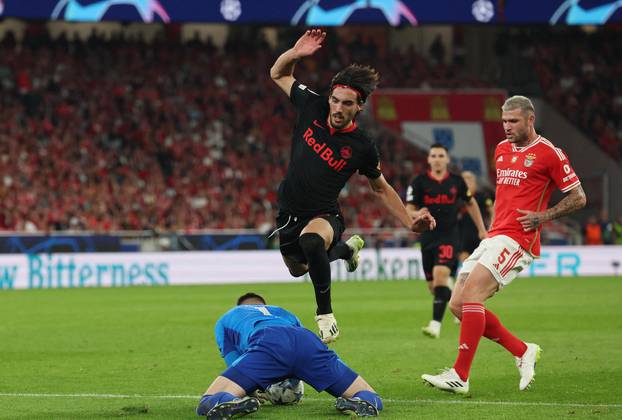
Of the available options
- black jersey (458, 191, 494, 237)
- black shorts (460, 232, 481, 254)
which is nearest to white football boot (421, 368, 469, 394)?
black jersey (458, 191, 494, 237)

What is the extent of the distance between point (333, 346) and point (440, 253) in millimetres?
2389

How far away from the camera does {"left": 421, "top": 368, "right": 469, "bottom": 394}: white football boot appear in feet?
27.5

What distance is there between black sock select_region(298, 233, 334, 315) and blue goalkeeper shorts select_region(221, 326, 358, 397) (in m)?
1.26

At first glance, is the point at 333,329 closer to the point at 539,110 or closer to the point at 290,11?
the point at 290,11

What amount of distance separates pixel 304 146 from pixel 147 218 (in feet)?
73.0

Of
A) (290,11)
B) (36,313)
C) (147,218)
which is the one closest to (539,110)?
(290,11)

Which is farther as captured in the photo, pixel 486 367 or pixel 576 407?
pixel 486 367

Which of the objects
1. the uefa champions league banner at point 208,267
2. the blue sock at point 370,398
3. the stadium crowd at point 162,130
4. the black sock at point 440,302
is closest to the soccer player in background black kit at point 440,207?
the black sock at point 440,302

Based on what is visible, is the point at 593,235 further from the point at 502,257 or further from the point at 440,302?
the point at 502,257

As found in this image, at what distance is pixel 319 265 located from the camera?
28.7ft

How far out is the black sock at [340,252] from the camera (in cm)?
934

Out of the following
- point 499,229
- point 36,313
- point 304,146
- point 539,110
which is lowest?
point 36,313

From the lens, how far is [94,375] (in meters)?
9.91

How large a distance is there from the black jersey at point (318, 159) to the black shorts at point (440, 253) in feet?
17.2
